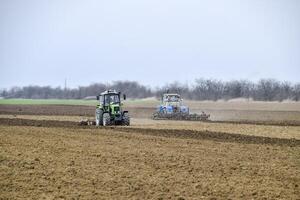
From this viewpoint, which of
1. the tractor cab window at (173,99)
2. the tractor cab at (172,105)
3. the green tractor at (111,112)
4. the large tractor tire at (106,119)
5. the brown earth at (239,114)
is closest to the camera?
the large tractor tire at (106,119)

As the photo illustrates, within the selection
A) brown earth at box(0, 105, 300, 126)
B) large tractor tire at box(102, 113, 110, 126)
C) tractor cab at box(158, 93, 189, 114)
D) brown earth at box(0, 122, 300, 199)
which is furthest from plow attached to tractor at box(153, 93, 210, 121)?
brown earth at box(0, 122, 300, 199)

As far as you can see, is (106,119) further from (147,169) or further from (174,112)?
(147,169)

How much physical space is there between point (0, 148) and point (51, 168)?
4024 mm

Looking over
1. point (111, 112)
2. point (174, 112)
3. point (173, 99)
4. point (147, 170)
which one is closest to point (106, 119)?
point (111, 112)

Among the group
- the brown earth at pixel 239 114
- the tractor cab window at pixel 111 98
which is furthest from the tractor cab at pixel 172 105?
the tractor cab window at pixel 111 98

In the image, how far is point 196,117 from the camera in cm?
3959

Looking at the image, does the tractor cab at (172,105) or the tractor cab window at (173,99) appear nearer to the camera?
the tractor cab at (172,105)

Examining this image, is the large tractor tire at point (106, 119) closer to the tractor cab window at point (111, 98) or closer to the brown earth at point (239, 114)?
the tractor cab window at point (111, 98)

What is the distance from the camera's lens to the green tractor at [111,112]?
3170cm

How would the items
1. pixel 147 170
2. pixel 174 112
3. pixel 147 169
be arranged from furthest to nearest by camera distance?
pixel 174 112, pixel 147 169, pixel 147 170

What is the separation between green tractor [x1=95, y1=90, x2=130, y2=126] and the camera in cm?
3170

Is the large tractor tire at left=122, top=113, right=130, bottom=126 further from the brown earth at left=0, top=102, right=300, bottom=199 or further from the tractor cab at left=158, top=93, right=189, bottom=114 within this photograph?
the brown earth at left=0, top=102, right=300, bottom=199

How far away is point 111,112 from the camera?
1254 inches

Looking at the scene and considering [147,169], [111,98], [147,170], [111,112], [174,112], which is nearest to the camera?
[147,170]
